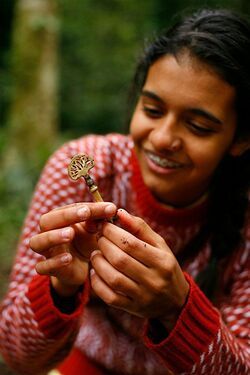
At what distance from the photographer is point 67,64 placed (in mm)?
11000

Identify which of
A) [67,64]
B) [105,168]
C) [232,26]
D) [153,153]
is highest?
[232,26]

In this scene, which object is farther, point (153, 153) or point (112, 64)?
point (112, 64)

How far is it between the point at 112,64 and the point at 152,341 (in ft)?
32.2

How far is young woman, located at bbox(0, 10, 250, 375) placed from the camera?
1.21 metres

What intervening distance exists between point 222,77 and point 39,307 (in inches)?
35.2

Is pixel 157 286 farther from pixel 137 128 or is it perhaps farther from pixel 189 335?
pixel 137 128

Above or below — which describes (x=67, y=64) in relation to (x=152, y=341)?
below

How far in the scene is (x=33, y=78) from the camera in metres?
6.04

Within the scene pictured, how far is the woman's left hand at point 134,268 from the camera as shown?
3.82ft

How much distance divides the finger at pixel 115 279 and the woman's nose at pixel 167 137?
512mm

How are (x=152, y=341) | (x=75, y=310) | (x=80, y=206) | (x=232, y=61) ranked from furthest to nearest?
(x=232, y=61)
(x=75, y=310)
(x=152, y=341)
(x=80, y=206)

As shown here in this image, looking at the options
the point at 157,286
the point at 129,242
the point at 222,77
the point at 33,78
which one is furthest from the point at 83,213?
the point at 33,78

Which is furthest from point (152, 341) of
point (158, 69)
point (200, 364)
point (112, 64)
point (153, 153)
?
point (112, 64)

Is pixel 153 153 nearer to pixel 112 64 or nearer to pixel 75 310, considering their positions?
pixel 75 310
